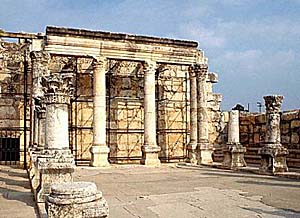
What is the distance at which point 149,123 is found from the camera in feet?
57.3

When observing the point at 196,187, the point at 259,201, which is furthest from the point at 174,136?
the point at 259,201

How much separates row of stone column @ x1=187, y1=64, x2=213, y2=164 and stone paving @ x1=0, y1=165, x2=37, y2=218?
8.23m

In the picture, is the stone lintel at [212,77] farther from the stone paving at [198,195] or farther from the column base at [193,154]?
the stone paving at [198,195]

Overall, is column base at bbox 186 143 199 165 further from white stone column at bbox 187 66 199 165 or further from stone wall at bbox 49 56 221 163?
stone wall at bbox 49 56 221 163

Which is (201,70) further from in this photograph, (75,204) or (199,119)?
(75,204)

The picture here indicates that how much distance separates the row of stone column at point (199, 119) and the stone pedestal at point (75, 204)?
1316 centimetres

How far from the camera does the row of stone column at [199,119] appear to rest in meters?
17.9

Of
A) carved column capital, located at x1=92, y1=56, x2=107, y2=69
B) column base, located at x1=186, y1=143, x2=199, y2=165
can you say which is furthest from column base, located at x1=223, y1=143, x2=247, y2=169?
carved column capital, located at x1=92, y1=56, x2=107, y2=69

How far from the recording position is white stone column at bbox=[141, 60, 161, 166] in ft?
56.4

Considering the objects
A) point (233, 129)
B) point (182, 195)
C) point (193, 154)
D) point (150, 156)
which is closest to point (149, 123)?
point (150, 156)

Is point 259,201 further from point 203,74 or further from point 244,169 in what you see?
point 203,74

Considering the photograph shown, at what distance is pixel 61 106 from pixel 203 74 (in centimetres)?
1095

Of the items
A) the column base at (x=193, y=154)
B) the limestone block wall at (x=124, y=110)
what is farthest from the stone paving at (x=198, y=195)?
the limestone block wall at (x=124, y=110)

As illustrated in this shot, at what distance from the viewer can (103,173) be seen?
1435 cm
